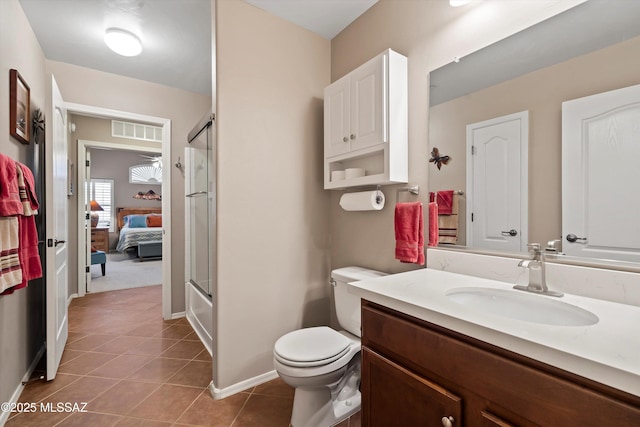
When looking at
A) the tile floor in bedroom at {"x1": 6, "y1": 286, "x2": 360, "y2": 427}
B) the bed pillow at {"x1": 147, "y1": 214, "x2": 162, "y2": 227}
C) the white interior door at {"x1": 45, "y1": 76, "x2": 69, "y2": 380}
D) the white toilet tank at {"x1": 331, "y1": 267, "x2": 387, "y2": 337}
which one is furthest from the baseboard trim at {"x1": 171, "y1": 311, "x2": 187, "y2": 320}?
the bed pillow at {"x1": 147, "y1": 214, "x2": 162, "y2": 227}

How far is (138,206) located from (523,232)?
9.47 meters

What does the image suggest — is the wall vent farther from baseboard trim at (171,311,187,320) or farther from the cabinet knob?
the cabinet knob

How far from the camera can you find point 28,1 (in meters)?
1.92

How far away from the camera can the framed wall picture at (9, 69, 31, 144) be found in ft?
5.71

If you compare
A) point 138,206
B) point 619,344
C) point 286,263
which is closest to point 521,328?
point 619,344

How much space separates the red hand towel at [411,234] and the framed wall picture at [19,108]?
93.4 inches

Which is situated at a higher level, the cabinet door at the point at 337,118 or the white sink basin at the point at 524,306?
the cabinet door at the point at 337,118

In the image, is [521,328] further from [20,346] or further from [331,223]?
[20,346]

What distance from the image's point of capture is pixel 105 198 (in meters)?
7.86

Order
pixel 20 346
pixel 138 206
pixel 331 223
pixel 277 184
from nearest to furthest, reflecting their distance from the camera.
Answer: pixel 20 346, pixel 277 184, pixel 331 223, pixel 138 206

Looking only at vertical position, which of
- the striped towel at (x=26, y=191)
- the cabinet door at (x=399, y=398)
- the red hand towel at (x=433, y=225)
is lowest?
the cabinet door at (x=399, y=398)

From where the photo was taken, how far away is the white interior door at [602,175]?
0.99m

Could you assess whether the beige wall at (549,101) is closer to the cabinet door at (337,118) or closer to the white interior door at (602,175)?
the white interior door at (602,175)

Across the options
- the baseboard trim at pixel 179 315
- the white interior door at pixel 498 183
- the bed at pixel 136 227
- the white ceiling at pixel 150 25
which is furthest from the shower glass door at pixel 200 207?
the bed at pixel 136 227
